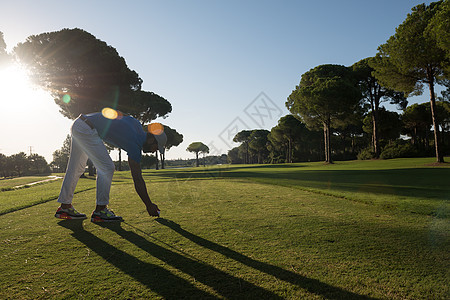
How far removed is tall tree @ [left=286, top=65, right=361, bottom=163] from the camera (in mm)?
30438

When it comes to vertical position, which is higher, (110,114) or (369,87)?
(369,87)

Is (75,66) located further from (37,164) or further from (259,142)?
(37,164)

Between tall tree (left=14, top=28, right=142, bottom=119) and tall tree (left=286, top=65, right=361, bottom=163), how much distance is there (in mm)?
24573

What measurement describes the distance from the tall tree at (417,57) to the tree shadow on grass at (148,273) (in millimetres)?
21703

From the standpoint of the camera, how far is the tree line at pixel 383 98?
17188 mm

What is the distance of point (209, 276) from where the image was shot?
1.82 m

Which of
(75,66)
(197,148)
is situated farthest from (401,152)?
(197,148)

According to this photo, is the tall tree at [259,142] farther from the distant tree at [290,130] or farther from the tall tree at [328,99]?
the tall tree at [328,99]

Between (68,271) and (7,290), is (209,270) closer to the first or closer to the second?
(68,271)

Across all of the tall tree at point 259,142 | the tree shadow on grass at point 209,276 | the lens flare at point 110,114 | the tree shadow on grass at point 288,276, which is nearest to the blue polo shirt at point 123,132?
the lens flare at point 110,114

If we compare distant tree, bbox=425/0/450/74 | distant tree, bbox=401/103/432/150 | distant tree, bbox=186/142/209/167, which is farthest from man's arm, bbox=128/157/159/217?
distant tree, bbox=186/142/209/167

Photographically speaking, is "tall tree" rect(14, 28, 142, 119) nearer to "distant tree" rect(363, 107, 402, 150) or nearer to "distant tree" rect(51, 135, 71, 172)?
"distant tree" rect(363, 107, 402, 150)

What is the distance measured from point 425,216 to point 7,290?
16.4 feet

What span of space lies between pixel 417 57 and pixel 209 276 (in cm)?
2262
